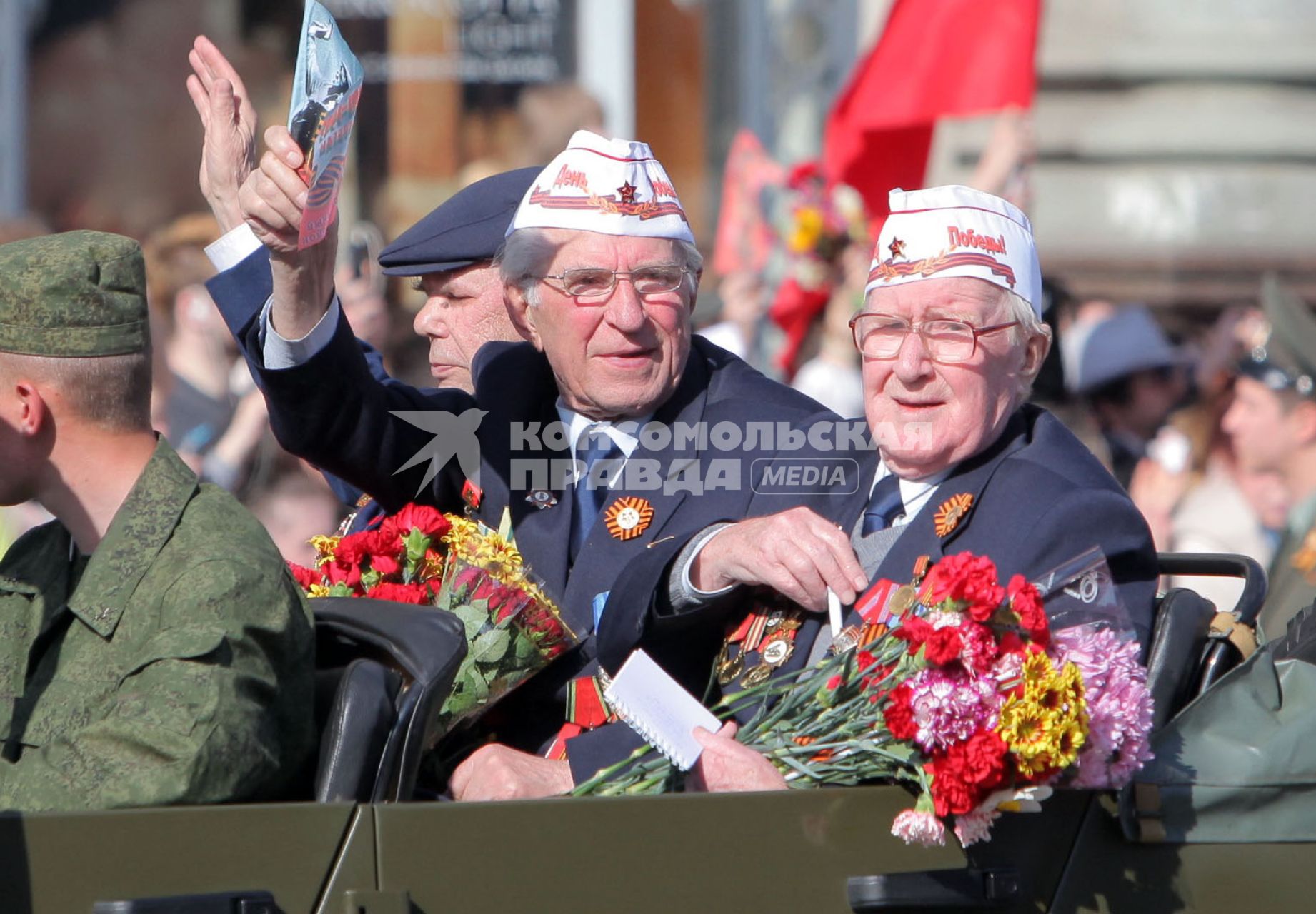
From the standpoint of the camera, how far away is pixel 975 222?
3621 mm

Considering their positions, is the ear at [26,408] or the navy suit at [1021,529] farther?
the navy suit at [1021,529]

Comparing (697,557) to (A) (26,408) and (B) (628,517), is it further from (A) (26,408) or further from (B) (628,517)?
(A) (26,408)

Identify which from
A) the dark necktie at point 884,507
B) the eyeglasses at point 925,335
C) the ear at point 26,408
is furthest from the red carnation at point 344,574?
the eyeglasses at point 925,335

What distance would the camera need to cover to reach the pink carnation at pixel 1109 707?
2.86 metres

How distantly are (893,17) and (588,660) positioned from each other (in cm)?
538

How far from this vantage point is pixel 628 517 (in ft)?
12.4

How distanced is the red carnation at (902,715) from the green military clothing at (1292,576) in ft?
7.24

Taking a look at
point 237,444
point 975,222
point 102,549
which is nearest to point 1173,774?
point 975,222

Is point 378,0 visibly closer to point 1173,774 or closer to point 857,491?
point 857,491

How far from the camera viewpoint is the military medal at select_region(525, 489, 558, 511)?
389cm

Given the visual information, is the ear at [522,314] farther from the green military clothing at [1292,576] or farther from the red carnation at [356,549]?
the green military clothing at [1292,576]

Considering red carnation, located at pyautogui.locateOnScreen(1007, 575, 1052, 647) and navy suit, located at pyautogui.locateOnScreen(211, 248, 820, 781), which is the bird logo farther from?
red carnation, located at pyautogui.locateOnScreen(1007, 575, 1052, 647)

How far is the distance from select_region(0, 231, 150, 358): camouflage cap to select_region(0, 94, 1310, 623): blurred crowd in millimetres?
3040

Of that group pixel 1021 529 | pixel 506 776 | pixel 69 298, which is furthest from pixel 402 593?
pixel 1021 529
